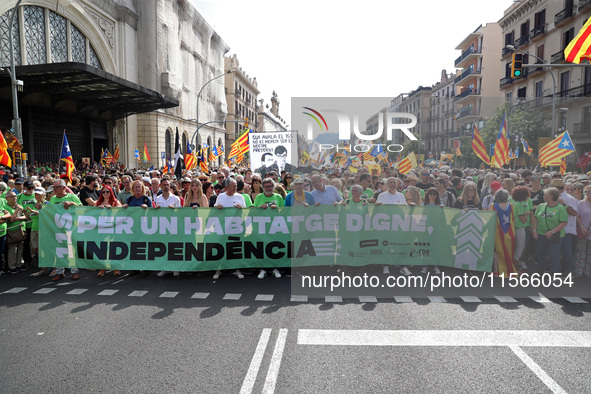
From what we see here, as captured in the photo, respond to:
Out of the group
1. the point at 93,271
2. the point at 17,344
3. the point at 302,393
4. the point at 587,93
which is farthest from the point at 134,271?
the point at 587,93

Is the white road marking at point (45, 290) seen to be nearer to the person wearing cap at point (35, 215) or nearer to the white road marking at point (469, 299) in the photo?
the person wearing cap at point (35, 215)

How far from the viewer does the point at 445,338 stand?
4.75 meters

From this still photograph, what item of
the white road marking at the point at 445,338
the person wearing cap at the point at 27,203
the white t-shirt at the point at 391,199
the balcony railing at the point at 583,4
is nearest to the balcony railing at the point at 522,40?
the balcony railing at the point at 583,4

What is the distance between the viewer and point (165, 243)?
24.4 feet

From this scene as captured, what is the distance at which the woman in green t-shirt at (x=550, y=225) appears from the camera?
24.3 feet

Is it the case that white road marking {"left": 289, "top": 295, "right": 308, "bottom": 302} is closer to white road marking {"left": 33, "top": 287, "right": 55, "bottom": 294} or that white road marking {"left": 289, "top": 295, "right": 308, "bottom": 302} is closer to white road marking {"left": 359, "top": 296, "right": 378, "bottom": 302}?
white road marking {"left": 359, "top": 296, "right": 378, "bottom": 302}

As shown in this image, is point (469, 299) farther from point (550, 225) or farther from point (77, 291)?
point (77, 291)

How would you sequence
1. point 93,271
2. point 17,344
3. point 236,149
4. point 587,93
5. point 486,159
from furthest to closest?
point 587,93 < point 236,149 < point 486,159 < point 93,271 < point 17,344

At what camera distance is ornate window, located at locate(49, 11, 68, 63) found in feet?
79.2

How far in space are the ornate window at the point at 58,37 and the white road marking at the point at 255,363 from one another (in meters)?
24.7

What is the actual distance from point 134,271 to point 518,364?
6225mm

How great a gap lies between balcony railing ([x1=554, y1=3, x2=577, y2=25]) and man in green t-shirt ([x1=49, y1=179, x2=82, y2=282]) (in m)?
34.7

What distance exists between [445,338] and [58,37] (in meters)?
27.2

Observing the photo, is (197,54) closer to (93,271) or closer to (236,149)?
(236,149)
